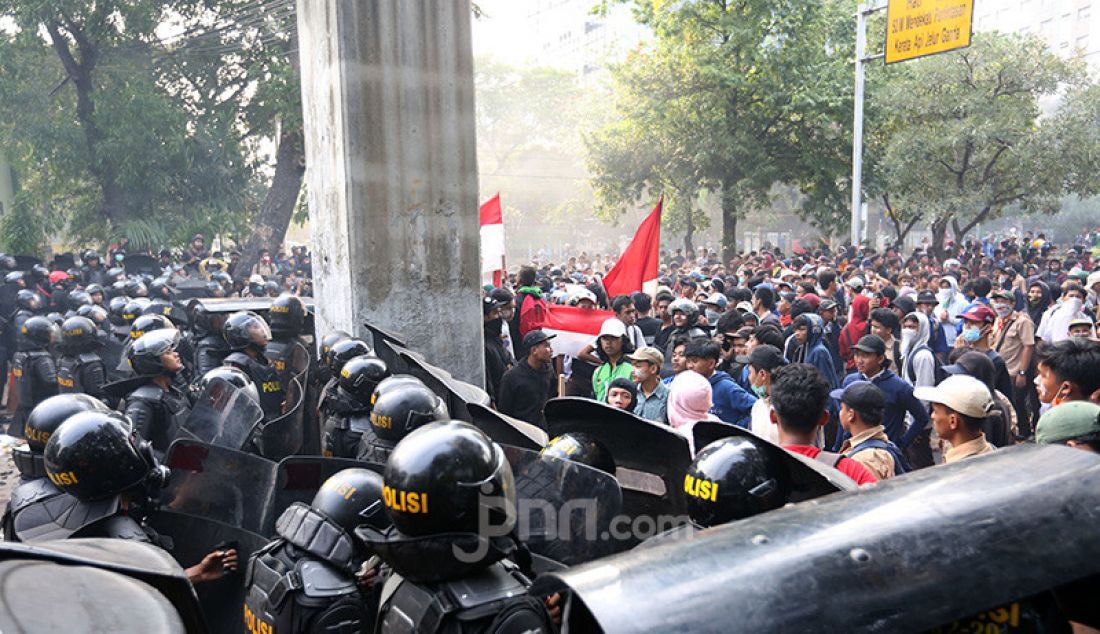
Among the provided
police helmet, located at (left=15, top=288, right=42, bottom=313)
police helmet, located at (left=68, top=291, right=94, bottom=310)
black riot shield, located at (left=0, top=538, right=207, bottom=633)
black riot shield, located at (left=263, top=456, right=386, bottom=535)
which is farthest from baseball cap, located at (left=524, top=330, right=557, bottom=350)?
police helmet, located at (left=15, top=288, right=42, bottom=313)

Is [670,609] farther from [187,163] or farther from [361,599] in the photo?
[187,163]

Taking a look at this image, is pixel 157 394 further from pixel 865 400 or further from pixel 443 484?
pixel 865 400

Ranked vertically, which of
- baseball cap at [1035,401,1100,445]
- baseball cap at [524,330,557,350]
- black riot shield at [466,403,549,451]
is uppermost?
baseball cap at [1035,401,1100,445]

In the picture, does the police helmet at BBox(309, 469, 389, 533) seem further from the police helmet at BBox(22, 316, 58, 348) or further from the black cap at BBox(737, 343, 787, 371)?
the police helmet at BBox(22, 316, 58, 348)

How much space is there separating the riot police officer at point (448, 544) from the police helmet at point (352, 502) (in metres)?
0.36

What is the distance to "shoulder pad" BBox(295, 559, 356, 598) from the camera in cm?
267

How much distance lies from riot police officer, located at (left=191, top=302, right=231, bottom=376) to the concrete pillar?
101cm

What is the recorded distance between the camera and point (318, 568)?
273cm

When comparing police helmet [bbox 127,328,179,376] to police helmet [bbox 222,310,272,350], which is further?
police helmet [bbox 222,310,272,350]

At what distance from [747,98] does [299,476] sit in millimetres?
19193

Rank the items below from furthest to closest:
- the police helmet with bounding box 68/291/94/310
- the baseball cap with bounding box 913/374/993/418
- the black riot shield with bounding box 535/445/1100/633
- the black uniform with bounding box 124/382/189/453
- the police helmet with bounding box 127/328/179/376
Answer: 1. the police helmet with bounding box 68/291/94/310
2. the police helmet with bounding box 127/328/179/376
3. the black uniform with bounding box 124/382/189/453
4. the baseball cap with bounding box 913/374/993/418
5. the black riot shield with bounding box 535/445/1100/633

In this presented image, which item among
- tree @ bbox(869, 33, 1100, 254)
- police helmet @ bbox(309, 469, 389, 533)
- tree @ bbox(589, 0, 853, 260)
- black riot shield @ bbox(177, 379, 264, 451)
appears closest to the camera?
police helmet @ bbox(309, 469, 389, 533)

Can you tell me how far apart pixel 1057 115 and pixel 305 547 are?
2265cm

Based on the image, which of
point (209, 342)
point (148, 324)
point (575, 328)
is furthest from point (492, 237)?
point (148, 324)
